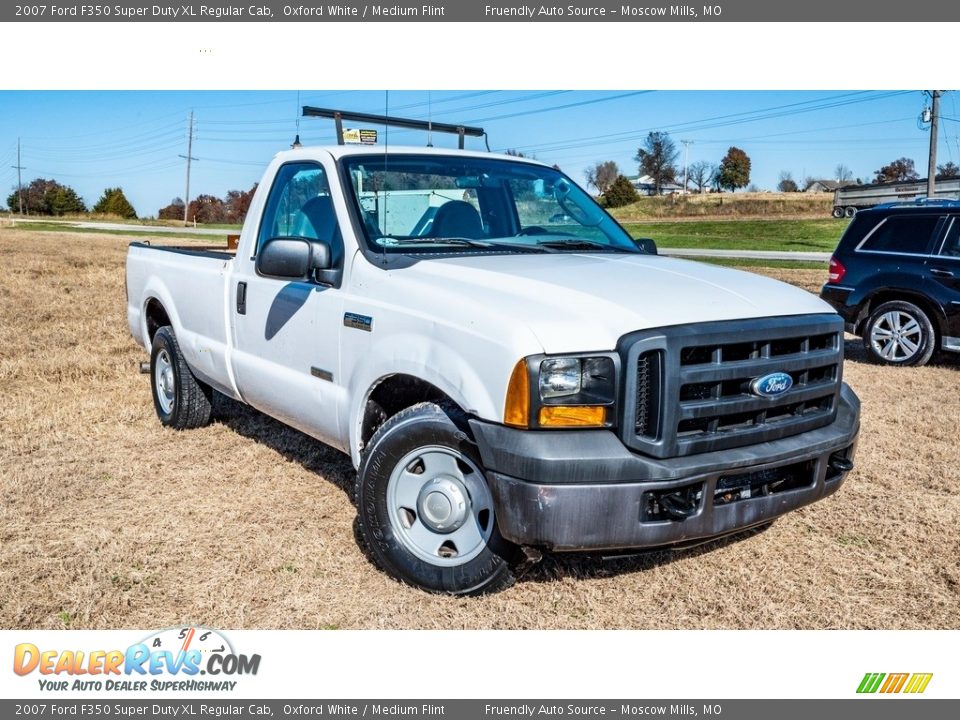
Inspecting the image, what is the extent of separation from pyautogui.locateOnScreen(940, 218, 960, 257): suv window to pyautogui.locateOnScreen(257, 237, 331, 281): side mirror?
7463 millimetres

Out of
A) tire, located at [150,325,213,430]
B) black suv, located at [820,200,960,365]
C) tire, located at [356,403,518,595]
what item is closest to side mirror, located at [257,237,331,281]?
tire, located at [356,403,518,595]

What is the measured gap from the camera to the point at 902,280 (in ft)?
30.3

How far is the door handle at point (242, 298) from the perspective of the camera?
193 inches

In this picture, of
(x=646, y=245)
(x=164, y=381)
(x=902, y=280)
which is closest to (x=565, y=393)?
(x=646, y=245)

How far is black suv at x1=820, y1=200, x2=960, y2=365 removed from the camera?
8.92 m

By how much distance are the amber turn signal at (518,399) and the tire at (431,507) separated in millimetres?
281

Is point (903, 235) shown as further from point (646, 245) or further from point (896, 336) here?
point (646, 245)

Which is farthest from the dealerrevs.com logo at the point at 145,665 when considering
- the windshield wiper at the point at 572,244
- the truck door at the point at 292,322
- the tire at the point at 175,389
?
the tire at the point at 175,389

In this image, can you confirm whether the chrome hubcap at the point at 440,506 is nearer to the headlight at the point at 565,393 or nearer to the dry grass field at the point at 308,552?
the dry grass field at the point at 308,552

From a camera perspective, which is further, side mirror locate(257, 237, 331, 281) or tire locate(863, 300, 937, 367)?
tire locate(863, 300, 937, 367)

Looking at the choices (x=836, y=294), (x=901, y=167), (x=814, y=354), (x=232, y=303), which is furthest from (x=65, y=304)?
(x=901, y=167)

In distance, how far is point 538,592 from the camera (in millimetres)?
3740

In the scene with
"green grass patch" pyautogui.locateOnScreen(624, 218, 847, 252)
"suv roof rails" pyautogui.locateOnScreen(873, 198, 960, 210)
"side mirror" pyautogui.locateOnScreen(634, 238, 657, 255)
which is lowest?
"side mirror" pyautogui.locateOnScreen(634, 238, 657, 255)

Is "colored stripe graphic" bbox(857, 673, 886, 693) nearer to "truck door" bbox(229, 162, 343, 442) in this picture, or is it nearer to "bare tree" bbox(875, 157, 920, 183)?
"truck door" bbox(229, 162, 343, 442)
